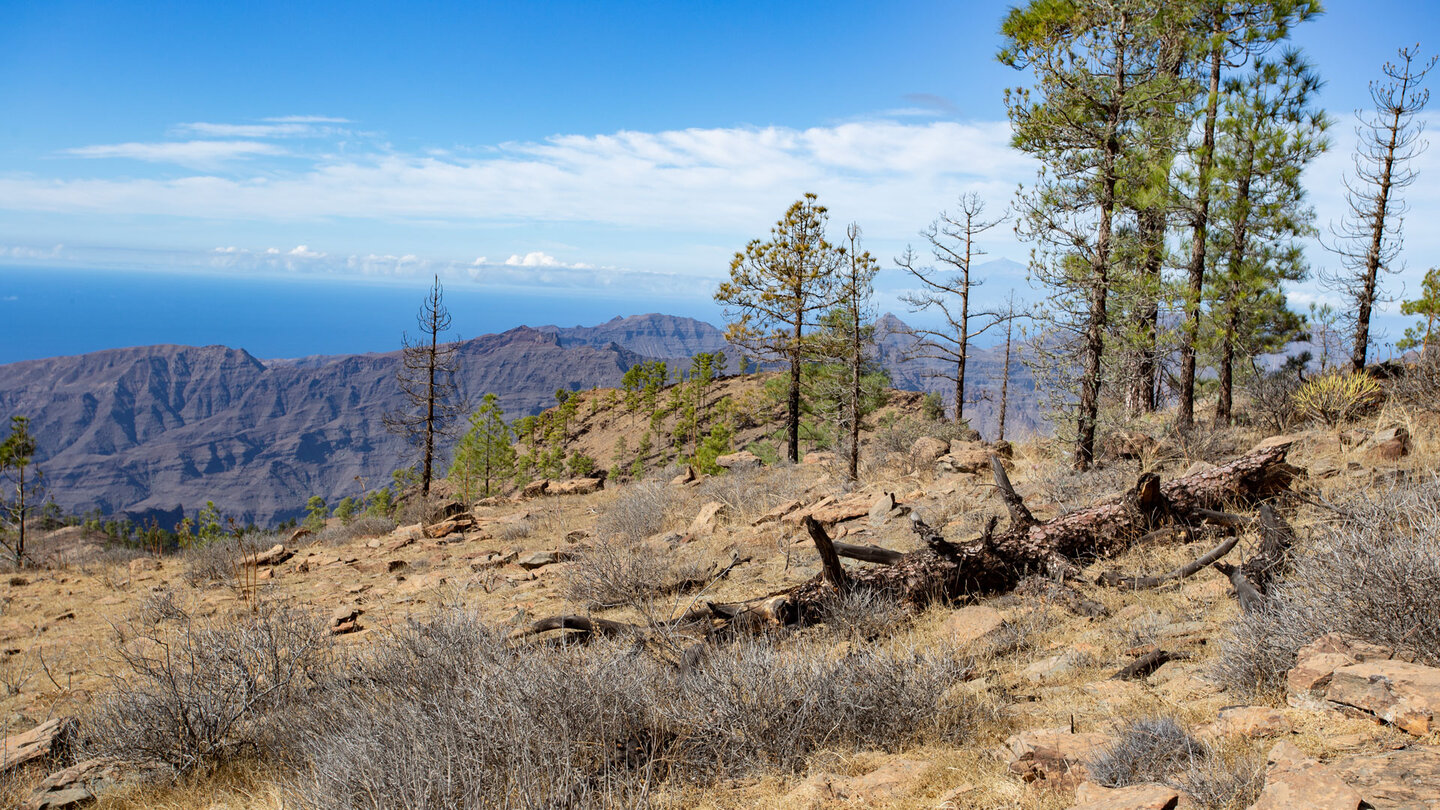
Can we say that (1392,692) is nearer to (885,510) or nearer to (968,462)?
(885,510)

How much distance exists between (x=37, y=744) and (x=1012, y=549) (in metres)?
6.93

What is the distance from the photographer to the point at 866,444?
62.6 feet

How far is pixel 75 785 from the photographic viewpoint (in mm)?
3871

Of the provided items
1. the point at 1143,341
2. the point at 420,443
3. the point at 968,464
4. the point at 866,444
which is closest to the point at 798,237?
the point at 866,444

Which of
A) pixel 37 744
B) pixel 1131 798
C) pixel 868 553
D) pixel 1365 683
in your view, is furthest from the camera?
pixel 868 553

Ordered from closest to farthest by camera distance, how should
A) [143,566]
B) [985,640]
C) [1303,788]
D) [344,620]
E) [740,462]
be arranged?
[1303,788] < [985,640] < [344,620] < [143,566] < [740,462]

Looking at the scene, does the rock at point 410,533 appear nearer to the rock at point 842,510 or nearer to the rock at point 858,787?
the rock at point 842,510

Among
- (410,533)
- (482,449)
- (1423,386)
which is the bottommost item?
(482,449)

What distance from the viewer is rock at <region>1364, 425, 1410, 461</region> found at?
24.5 feet

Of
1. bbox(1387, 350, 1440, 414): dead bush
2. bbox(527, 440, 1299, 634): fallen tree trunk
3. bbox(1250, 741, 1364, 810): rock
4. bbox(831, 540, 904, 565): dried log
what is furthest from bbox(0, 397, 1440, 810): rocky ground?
bbox(1387, 350, 1440, 414): dead bush

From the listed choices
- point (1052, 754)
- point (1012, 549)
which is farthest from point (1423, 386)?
point (1052, 754)

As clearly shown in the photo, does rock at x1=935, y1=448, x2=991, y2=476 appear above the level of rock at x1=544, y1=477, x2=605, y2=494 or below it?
above

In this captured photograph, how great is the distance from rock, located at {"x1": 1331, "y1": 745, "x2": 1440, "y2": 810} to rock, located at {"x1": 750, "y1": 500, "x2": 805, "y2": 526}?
7.99m

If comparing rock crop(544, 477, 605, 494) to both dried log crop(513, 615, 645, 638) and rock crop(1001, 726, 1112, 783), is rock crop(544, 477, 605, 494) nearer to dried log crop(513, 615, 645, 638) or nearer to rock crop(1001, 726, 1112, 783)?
dried log crop(513, 615, 645, 638)
